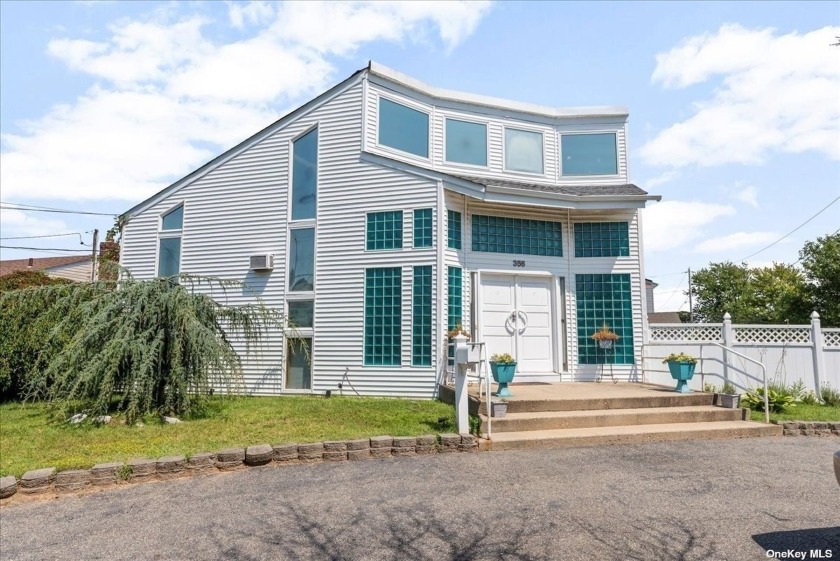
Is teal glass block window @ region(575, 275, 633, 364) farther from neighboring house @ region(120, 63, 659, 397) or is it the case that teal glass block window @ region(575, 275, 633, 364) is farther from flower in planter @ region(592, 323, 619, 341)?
flower in planter @ region(592, 323, 619, 341)

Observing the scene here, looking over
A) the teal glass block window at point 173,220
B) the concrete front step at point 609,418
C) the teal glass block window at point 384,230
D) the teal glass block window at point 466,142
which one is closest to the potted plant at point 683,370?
the concrete front step at point 609,418

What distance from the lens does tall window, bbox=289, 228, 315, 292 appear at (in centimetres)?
1038

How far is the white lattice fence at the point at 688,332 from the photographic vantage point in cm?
990

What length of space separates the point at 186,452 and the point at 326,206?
6.24m

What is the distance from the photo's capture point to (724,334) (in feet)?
32.2

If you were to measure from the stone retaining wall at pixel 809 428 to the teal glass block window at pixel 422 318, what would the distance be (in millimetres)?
5625

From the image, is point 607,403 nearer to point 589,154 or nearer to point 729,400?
point 729,400

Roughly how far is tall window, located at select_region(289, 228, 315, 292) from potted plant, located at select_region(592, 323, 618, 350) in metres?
6.09

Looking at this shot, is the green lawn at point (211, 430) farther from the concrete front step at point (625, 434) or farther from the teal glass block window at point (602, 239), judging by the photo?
the teal glass block window at point (602, 239)

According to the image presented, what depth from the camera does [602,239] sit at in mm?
10578

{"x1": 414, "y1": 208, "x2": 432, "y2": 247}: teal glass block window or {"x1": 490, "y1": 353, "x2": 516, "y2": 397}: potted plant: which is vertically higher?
{"x1": 414, "y1": 208, "x2": 432, "y2": 247}: teal glass block window

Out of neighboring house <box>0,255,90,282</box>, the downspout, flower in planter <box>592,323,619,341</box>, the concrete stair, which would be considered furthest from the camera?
neighboring house <box>0,255,90,282</box>

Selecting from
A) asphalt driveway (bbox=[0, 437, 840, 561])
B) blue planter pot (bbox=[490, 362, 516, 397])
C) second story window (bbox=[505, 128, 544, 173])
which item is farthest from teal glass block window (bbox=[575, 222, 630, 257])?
asphalt driveway (bbox=[0, 437, 840, 561])

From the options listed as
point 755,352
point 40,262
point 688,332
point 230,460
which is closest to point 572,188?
point 688,332
